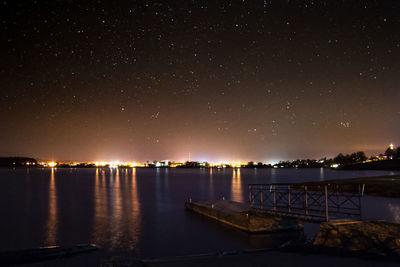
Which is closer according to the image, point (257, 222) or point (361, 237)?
point (361, 237)

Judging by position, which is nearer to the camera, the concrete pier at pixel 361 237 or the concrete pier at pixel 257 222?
the concrete pier at pixel 361 237

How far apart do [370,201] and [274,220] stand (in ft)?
78.4

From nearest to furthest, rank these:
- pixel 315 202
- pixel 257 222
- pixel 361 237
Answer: pixel 361 237 < pixel 257 222 < pixel 315 202

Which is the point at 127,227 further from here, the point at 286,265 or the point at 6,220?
the point at 286,265

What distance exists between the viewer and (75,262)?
14.4 metres

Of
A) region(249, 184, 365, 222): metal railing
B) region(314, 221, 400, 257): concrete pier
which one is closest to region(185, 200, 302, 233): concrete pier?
region(249, 184, 365, 222): metal railing

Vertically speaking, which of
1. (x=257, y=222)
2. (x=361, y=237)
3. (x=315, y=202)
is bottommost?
(x=315, y=202)

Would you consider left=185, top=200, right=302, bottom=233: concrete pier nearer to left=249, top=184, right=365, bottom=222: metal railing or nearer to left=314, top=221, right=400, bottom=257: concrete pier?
left=249, top=184, right=365, bottom=222: metal railing

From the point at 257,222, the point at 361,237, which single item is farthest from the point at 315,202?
the point at 361,237

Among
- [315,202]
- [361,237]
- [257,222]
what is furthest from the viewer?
[315,202]

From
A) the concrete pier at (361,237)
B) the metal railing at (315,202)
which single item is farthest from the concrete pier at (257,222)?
the concrete pier at (361,237)

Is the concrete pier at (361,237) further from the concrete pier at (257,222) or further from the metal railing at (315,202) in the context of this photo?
the concrete pier at (257,222)

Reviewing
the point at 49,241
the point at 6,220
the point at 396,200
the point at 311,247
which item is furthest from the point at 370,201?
the point at 6,220

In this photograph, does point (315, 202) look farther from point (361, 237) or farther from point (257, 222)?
point (361, 237)
